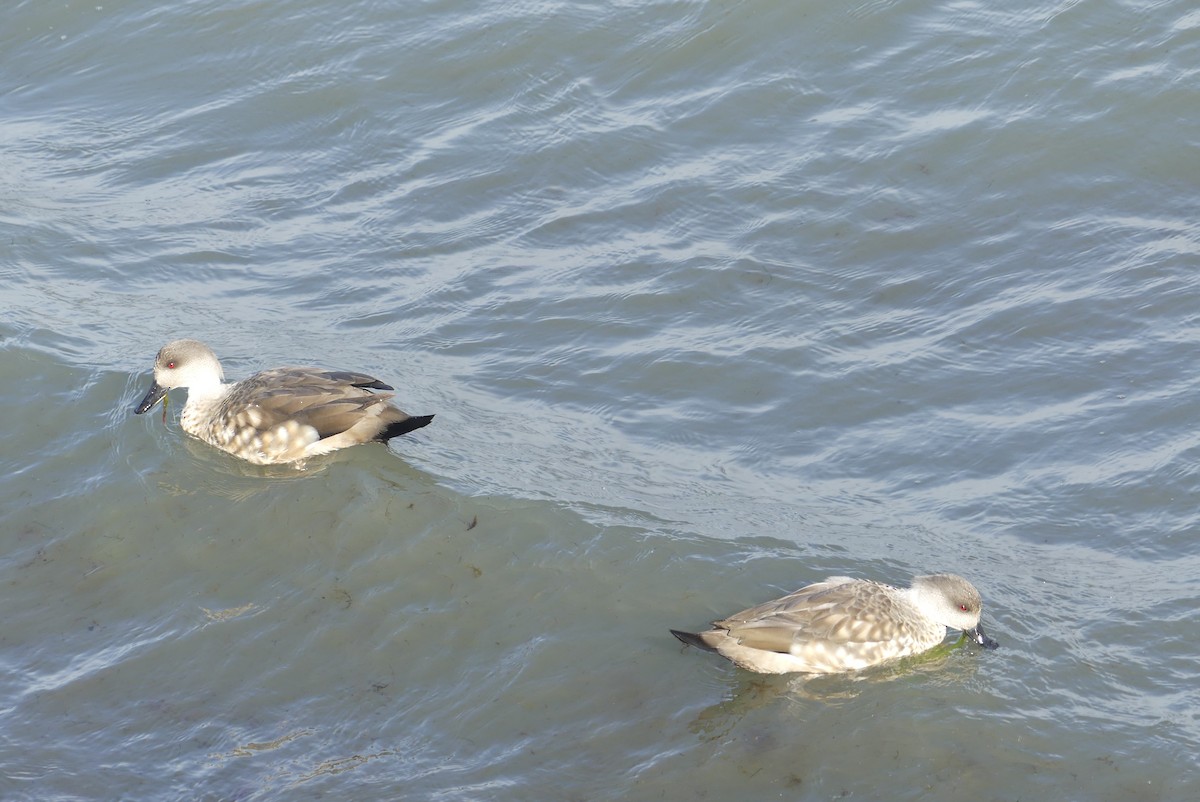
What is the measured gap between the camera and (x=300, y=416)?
332 inches

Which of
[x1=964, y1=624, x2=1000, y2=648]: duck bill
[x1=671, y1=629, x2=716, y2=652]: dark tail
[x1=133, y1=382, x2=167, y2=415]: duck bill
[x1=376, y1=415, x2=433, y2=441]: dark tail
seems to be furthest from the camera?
[x1=133, y1=382, x2=167, y2=415]: duck bill

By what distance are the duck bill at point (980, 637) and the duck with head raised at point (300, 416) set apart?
3318mm

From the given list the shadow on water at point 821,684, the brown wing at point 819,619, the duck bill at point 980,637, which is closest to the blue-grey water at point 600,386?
the shadow on water at point 821,684

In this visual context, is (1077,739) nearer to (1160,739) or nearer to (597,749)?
(1160,739)

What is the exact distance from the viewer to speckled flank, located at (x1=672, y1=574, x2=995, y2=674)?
664 cm

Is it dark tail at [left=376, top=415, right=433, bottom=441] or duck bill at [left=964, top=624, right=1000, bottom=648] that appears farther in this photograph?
dark tail at [left=376, top=415, right=433, bottom=441]

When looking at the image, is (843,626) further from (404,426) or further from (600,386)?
(600,386)

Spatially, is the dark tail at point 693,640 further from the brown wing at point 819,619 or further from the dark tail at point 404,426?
the dark tail at point 404,426

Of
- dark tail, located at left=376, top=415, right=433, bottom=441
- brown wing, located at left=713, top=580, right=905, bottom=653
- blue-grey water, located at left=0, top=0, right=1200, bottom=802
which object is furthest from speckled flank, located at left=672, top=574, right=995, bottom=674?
dark tail, located at left=376, top=415, right=433, bottom=441

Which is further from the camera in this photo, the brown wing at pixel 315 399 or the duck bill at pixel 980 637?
the brown wing at pixel 315 399

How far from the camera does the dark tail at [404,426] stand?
8.26 metres

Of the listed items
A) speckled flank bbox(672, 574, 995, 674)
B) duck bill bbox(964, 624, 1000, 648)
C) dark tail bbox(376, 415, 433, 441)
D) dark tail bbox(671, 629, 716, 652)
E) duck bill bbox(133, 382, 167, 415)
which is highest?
duck bill bbox(133, 382, 167, 415)

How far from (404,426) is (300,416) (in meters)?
0.65

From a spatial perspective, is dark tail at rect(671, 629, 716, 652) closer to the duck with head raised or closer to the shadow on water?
the shadow on water
